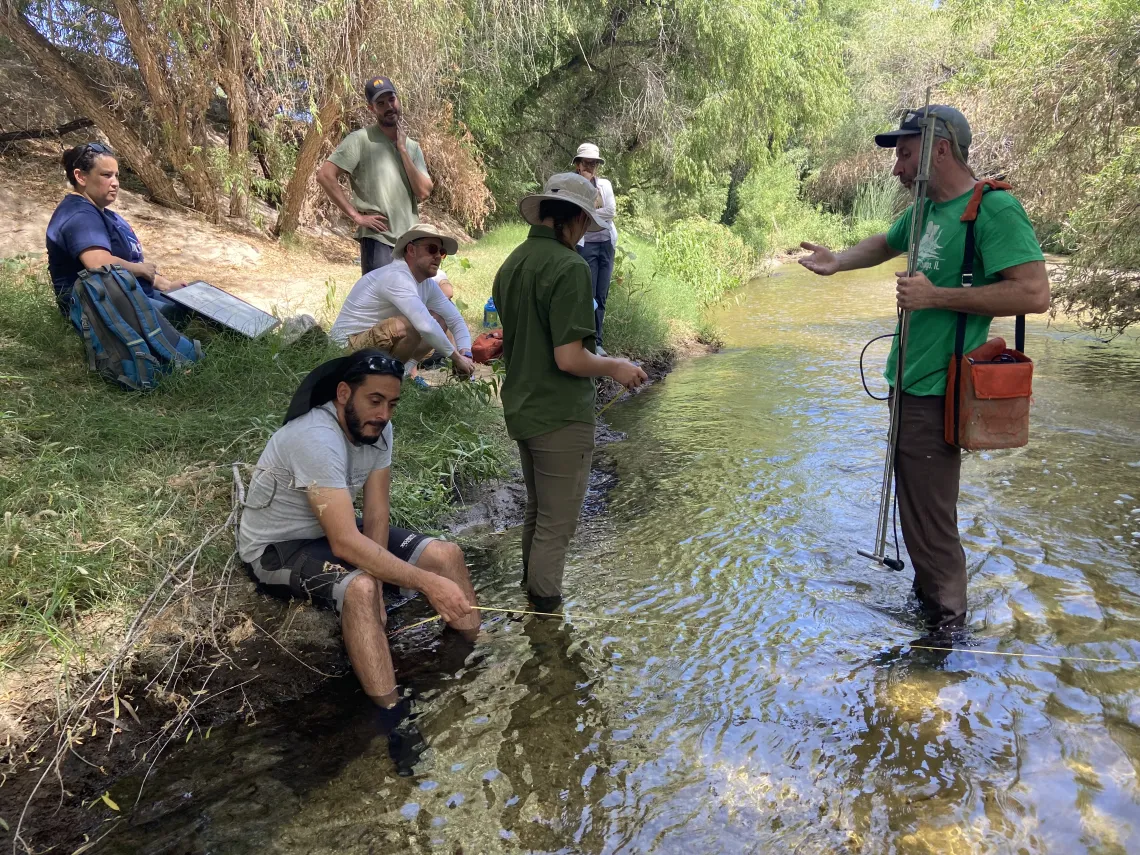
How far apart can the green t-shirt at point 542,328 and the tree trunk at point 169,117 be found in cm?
661

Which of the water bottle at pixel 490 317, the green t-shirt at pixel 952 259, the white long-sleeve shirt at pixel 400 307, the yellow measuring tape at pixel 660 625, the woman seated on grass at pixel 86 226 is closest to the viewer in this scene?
the green t-shirt at pixel 952 259

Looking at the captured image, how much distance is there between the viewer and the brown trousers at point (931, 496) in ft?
10.9

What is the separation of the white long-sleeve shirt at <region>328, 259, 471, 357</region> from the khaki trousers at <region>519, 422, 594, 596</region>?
1397 mm

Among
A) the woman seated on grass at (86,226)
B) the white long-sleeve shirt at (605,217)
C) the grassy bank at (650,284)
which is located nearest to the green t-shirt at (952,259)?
the white long-sleeve shirt at (605,217)

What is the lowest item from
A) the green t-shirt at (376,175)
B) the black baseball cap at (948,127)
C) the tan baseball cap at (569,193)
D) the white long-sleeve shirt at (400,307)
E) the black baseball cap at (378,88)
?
the white long-sleeve shirt at (400,307)

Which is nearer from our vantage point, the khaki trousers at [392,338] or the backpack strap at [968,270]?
the backpack strap at [968,270]

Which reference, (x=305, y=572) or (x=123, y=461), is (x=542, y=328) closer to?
(x=305, y=572)

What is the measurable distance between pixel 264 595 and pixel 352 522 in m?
0.76

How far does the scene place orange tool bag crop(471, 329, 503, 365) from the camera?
4.95m

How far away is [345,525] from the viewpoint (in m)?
3.14

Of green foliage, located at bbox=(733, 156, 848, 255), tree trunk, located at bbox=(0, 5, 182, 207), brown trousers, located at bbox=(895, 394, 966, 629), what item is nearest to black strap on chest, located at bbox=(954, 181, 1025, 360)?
brown trousers, located at bbox=(895, 394, 966, 629)

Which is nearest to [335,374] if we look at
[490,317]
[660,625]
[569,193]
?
[569,193]

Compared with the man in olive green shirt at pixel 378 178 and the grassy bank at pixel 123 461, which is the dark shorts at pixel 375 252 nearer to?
the man in olive green shirt at pixel 378 178

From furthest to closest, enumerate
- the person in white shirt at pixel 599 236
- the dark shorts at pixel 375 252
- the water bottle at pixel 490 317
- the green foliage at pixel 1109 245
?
1. the green foliage at pixel 1109 245
2. the person in white shirt at pixel 599 236
3. the water bottle at pixel 490 317
4. the dark shorts at pixel 375 252
